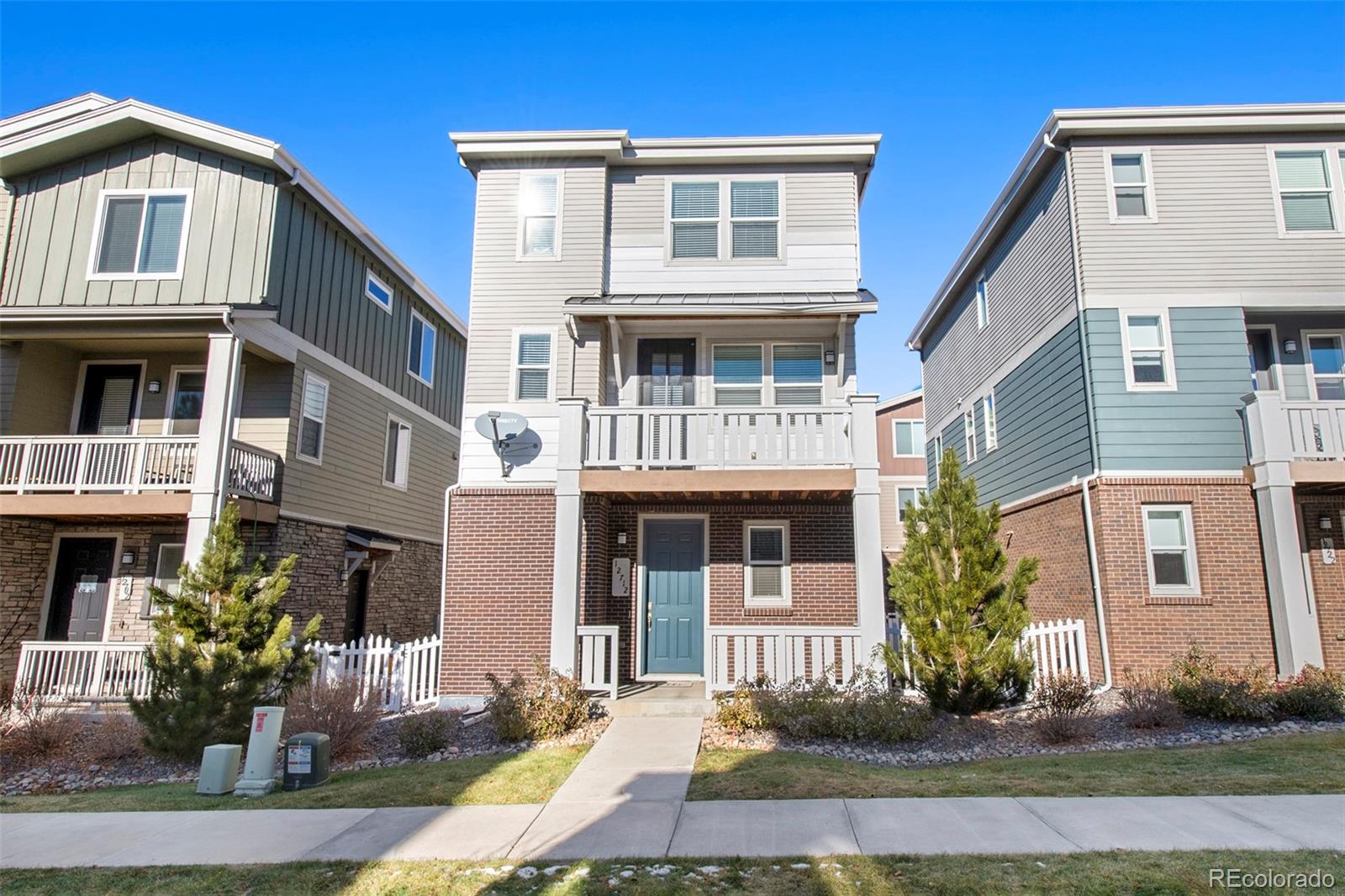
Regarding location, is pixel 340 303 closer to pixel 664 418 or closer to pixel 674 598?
pixel 664 418

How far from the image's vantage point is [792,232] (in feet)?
42.5

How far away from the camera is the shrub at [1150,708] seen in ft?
28.3

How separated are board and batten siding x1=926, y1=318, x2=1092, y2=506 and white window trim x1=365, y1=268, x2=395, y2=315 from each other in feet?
45.5

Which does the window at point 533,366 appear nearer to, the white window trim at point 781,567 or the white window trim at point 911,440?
the white window trim at point 781,567

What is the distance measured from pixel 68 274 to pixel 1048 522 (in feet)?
58.8

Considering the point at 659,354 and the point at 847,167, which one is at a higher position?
the point at 847,167

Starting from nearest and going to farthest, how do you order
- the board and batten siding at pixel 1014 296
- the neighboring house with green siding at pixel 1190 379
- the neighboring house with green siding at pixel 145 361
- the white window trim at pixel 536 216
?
1. the neighboring house with green siding at pixel 1190 379
2. the neighboring house with green siding at pixel 145 361
3. the white window trim at pixel 536 216
4. the board and batten siding at pixel 1014 296

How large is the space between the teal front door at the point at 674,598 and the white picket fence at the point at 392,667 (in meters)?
3.27

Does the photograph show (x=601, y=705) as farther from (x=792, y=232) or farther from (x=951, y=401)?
(x=951, y=401)

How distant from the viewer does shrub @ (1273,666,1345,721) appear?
8.81m

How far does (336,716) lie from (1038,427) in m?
12.5

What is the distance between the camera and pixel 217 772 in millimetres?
7254

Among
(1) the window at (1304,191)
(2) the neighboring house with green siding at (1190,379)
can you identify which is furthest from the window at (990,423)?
(1) the window at (1304,191)

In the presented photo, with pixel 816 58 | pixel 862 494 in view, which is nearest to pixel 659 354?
pixel 862 494
